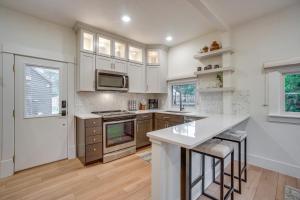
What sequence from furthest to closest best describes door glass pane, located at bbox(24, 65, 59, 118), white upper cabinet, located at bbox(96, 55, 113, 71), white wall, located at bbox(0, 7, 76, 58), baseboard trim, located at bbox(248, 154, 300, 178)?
white upper cabinet, located at bbox(96, 55, 113, 71), door glass pane, located at bbox(24, 65, 59, 118), white wall, located at bbox(0, 7, 76, 58), baseboard trim, located at bbox(248, 154, 300, 178)

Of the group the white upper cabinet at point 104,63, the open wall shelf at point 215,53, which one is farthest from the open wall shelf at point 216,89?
the white upper cabinet at point 104,63

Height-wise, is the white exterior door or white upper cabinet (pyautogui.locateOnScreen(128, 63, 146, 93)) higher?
white upper cabinet (pyautogui.locateOnScreen(128, 63, 146, 93))

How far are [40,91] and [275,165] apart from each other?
4.43 m

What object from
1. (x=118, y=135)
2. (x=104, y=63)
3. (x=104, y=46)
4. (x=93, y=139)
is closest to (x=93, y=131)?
(x=93, y=139)

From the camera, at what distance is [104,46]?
332cm

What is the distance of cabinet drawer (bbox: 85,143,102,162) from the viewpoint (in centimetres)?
273

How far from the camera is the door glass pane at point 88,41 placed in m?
3.04

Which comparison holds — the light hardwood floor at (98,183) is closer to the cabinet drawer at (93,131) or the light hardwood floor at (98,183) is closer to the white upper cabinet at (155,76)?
the cabinet drawer at (93,131)

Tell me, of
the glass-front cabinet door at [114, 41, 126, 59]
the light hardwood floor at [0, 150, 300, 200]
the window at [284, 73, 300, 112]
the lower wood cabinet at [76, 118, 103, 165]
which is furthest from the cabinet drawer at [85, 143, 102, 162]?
the window at [284, 73, 300, 112]

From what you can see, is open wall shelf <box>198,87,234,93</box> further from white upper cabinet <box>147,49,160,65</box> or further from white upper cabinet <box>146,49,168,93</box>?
white upper cabinet <box>147,49,160,65</box>

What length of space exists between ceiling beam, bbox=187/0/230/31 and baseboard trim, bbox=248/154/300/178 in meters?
2.57

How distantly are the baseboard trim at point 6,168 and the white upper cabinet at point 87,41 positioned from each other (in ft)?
7.65

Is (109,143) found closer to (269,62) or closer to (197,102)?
(197,102)

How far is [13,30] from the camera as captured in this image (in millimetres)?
2514
